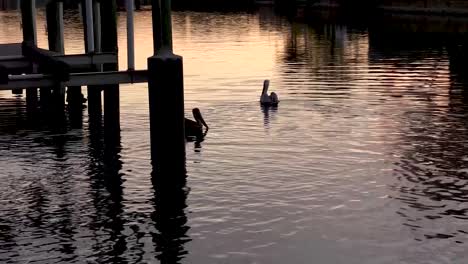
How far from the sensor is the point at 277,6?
152625mm

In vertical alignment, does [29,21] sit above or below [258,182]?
above

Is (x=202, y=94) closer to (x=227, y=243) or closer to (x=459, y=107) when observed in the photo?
(x=459, y=107)

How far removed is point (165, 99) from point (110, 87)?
6446 millimetres

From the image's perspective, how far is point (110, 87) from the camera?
86.3ft

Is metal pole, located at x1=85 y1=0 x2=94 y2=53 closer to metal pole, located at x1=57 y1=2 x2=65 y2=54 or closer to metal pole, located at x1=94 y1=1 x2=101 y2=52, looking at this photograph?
metal pole, located at x1=94 y1=1 x2=101 y2=52

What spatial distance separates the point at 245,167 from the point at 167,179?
2214mm

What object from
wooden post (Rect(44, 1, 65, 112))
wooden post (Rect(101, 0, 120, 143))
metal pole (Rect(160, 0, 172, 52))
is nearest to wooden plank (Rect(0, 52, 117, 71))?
wooden post (Rect(101, 0, 120, 143))

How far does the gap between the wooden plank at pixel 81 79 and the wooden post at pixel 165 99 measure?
1.48m

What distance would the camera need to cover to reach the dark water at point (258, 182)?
52.9ft

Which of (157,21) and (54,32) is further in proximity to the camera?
(54,32)

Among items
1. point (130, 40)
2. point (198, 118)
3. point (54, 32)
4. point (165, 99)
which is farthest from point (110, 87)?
point (54, 32)

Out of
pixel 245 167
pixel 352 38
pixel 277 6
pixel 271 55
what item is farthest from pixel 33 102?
pixel 277 6

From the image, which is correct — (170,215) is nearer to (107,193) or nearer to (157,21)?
(107,193)

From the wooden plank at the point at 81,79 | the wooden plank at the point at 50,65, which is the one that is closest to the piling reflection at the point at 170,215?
the wooden plank at the point at 81,79
